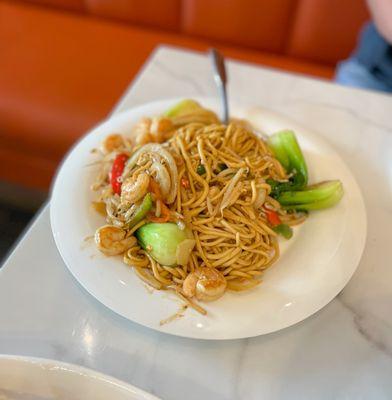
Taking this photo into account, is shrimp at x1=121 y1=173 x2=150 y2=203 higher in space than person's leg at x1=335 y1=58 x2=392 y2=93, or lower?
lower

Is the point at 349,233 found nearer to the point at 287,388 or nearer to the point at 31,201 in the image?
the point at 287,388

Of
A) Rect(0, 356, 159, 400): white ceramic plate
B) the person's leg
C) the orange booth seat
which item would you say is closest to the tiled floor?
the orange booth seat

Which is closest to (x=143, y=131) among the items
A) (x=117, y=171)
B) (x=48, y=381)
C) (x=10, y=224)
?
(x=117, y=171)

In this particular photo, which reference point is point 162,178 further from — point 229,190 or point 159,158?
point 229,190

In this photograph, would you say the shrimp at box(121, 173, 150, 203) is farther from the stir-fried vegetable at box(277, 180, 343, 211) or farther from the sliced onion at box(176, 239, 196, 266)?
the stir-fried vegetable at box(277, 180, 343, 211)

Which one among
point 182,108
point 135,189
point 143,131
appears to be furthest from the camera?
point 182,108

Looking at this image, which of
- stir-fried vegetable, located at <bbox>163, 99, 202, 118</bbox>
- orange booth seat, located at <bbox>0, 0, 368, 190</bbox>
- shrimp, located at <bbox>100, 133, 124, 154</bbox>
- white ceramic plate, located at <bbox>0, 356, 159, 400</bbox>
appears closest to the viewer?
white ceramic plate, located at <bbox>0, 356, 159, 400</bbox>

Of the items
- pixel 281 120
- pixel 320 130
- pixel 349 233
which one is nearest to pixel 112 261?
pixel 349 233
